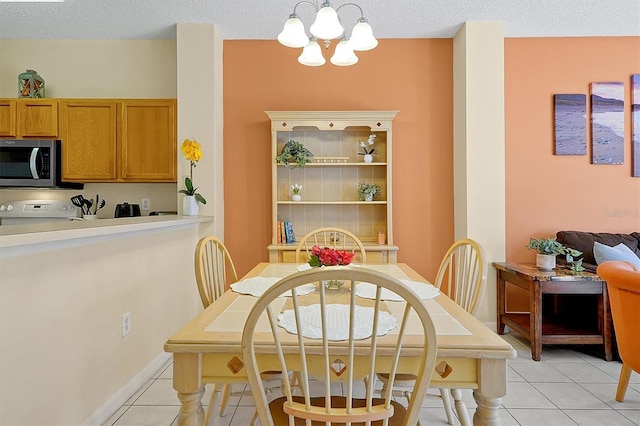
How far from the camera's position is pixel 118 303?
214cm

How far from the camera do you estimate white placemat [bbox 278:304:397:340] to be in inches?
46.8

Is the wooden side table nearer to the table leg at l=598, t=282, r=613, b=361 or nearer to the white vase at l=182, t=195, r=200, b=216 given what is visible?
the table leg at l=598, t=282, r=613, b=361

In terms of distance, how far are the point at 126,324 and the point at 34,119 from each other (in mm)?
2495

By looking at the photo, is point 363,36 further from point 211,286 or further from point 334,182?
point 334,182

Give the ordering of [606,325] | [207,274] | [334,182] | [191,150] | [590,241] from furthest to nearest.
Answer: [334,182] < [590,241] < [191,150] < [606,325] < [207,274]

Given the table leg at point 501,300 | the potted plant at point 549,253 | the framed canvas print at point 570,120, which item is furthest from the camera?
the framed canvas print at point 570,120

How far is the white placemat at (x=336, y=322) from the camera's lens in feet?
3.90

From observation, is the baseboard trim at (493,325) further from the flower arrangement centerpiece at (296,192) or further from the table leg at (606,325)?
the flower arrangement centerpiece at (296,192)

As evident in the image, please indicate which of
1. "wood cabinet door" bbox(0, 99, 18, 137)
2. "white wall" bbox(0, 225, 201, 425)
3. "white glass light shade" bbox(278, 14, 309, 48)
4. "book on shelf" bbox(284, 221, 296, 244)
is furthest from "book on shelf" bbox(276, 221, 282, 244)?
"wood cabinet door" bbox(0, 99, 18, 137)

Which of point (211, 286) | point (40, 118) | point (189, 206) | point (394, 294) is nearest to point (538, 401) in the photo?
point (394, 294)

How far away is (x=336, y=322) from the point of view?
1.29 m

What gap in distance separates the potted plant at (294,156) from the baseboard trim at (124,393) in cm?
179

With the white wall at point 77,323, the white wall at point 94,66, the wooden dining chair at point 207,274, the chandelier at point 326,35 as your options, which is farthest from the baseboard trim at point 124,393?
the white wall at point 94,66

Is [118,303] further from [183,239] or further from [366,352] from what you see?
[366,352]
